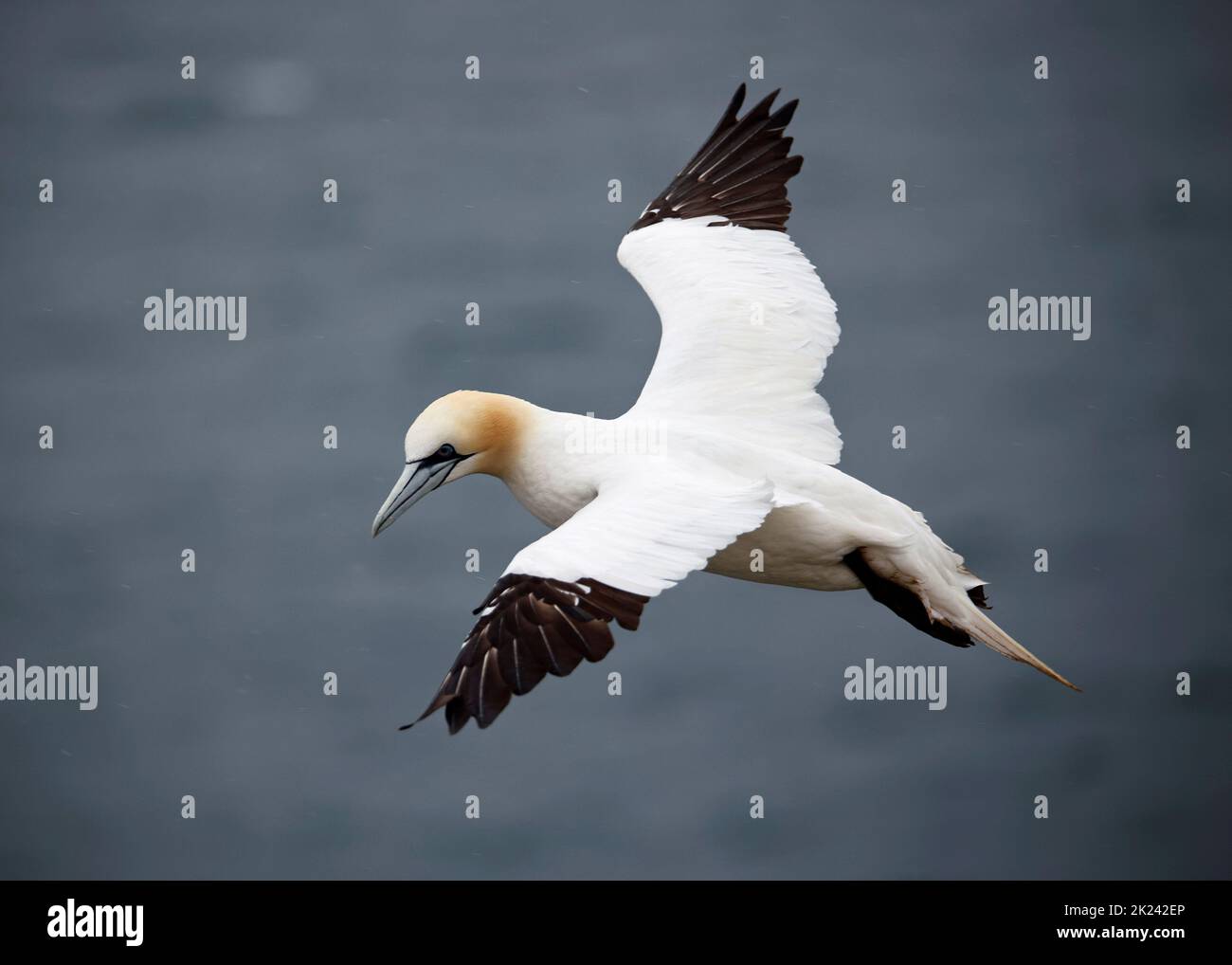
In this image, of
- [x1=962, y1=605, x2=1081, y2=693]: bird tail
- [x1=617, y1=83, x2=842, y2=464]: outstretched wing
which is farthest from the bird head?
[x1=962, y1=605, x2=1081, y2=693]: bird tail

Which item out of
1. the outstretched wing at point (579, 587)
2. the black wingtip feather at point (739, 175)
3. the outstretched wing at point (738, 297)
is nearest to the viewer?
the outstretched wing at point (579, 587)

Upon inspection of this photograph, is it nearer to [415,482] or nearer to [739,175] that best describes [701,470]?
[415,482]

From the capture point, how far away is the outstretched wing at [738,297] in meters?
10.2

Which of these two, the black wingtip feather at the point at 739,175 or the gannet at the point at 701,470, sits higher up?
the black wingtip feather at the point at 739,175

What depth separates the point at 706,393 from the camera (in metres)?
10.2

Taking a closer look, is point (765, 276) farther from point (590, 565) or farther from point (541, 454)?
point (590, 565)

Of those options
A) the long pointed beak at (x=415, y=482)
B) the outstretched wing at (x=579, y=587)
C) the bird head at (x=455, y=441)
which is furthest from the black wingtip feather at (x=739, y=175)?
the outstretched wing at (x=579, y=587)

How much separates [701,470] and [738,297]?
213 centimetres

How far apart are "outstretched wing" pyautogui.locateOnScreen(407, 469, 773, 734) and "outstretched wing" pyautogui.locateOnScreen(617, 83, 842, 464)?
168cm

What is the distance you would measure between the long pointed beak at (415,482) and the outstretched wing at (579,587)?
1.26 metres

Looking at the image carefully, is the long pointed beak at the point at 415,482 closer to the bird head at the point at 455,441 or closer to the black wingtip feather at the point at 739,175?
the bird head at the point at 455,441

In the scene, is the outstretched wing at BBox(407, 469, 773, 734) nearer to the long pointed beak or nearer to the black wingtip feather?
the long pointed beak

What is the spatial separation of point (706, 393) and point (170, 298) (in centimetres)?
858

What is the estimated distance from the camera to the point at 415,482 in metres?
9.25
